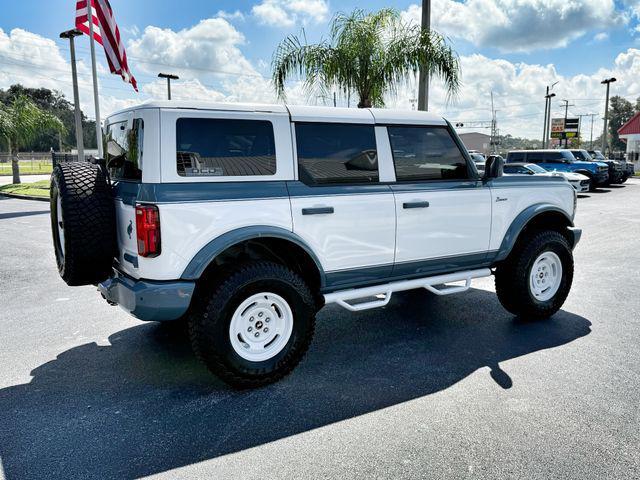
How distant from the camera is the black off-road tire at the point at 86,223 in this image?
3.57 meters

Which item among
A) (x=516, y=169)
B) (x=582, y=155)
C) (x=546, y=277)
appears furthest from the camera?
(x=582, y=155)

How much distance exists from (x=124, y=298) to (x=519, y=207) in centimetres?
376

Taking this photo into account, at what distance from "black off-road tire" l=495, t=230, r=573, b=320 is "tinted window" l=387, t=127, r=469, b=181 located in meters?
1.05

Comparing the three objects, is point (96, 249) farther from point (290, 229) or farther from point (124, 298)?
point (290, 229)

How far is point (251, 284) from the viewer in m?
3.64

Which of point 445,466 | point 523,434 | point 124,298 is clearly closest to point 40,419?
point 124,298

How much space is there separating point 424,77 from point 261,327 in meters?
8.56

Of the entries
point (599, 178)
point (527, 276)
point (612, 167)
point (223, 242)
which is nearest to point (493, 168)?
point (527, 276)

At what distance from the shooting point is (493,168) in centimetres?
474

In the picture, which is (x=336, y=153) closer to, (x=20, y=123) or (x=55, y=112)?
(x=20, y=123)

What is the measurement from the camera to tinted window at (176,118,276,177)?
3.52 m

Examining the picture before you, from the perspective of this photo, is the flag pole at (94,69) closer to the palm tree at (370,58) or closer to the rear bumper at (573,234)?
the palm tree at (370,58)

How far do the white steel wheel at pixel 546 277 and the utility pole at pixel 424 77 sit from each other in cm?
629

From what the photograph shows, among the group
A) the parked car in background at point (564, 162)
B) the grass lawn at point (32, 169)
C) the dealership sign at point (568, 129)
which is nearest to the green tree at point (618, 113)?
the dealership sign at point (568, 129)
